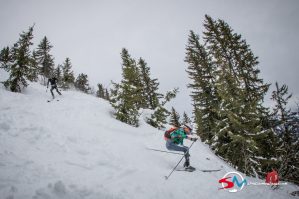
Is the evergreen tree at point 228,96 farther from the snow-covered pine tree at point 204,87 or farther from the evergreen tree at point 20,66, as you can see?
the evergreen tree at point 20,66

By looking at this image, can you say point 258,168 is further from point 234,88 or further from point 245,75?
point 245,75

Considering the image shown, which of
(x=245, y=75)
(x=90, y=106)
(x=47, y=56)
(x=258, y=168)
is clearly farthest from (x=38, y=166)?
(x=47, y=56)

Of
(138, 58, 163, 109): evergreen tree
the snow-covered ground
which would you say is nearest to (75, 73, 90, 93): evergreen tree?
(138, 58, 163, 109): evergreen tree

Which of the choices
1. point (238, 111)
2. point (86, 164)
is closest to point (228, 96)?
point (238, 111)

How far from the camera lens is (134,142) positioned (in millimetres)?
11953

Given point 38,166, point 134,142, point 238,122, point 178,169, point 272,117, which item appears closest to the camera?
point 38,166

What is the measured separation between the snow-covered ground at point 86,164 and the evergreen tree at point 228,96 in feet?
16.7

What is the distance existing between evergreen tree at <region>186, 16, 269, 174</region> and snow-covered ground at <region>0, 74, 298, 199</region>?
508 centimetres

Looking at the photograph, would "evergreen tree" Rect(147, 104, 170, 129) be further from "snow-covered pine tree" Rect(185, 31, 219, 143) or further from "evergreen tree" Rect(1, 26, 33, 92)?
"evergreen tree" Rect(1, 26, 33, 92)

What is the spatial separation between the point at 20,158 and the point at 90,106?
1122 centimetres

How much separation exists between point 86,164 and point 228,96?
1360cm

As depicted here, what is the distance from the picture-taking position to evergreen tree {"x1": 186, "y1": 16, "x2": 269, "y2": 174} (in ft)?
52.2

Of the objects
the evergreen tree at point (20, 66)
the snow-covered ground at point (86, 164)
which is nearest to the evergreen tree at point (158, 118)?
the snow-covered ground at point (86, 164)

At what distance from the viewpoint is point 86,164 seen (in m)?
7.70
